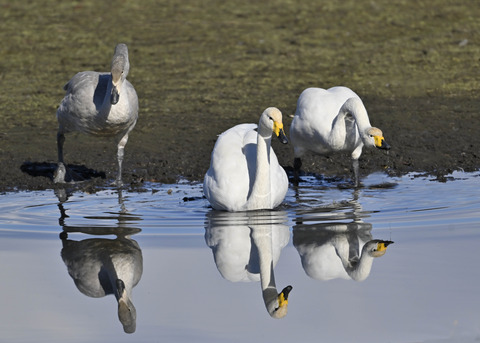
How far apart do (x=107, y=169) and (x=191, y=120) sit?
1868 millimetres

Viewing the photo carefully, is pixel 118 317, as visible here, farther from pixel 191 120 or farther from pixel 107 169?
pixel 191 120

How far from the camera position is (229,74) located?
43.6 ft

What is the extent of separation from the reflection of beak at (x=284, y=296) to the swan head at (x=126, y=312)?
728mm

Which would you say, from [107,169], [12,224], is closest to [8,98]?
[107,169]

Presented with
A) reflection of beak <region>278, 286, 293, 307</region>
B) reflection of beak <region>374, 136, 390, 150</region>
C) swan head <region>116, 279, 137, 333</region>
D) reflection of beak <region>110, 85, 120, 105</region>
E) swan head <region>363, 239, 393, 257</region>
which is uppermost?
reflection of beak <region>110, 85, 120, 105</region>

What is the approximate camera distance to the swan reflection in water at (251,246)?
5.30 m

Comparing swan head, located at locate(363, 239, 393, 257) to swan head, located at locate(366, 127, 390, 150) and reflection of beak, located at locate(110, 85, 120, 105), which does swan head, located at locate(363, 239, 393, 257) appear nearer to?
swan head, located at locate(366, 127, 390, 150)

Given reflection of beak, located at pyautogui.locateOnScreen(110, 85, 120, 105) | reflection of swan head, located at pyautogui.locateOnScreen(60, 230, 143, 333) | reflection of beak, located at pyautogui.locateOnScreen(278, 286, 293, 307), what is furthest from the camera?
reflection of beak, located at pyautogui.locateOnScreen(110, 85, 120, 105)

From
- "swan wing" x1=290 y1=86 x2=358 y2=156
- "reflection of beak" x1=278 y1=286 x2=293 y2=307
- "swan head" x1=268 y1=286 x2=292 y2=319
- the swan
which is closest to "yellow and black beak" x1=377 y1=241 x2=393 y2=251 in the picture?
"reflection of beak" x1=278 y1=286 x2=293 y2=307

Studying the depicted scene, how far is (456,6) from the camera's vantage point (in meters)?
16.3

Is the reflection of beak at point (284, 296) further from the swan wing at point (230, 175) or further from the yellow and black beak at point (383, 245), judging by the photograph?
the swan wing at point (230, 175)

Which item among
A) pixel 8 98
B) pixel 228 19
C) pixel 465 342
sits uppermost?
pixel 228 19

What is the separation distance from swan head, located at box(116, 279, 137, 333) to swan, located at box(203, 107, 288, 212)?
231cm

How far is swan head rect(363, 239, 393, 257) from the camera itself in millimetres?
6136
